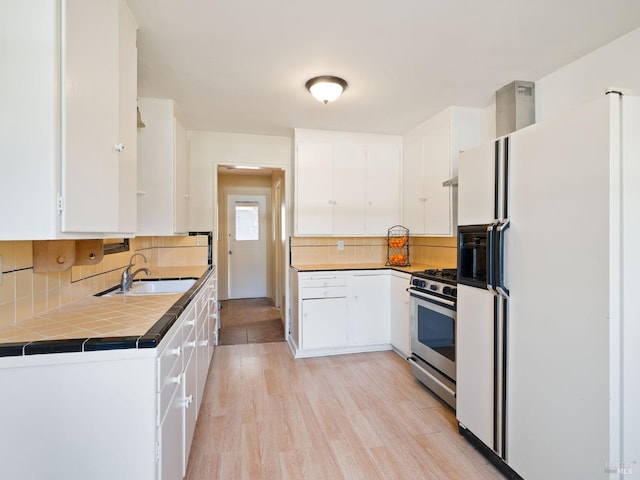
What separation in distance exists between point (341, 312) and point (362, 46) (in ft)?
7.78

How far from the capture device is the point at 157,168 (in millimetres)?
2586

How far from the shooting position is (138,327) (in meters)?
1.31

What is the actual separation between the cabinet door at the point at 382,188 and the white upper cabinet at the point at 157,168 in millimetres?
2025

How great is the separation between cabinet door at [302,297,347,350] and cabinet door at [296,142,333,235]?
78cm

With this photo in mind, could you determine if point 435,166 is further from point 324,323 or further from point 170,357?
point 170,357

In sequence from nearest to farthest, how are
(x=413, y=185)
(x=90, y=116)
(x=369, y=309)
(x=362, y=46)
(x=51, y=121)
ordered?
(x=51, y=121) < (x=90, y=116) < (x=362, y=46) < (x=369, y=309) < (x=413, y=185)

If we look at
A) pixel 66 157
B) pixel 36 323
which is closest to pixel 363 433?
pixel 36 323

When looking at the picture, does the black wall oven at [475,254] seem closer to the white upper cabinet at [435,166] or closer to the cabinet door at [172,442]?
the white upper cabinet at [435,166]

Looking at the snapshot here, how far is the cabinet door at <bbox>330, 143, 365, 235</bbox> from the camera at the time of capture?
3.61 m

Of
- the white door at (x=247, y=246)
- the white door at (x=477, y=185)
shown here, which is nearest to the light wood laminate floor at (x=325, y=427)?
the white door at (x=477, y=185)

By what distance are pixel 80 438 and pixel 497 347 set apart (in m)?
1.85

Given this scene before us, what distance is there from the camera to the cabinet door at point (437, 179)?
2.97 metres

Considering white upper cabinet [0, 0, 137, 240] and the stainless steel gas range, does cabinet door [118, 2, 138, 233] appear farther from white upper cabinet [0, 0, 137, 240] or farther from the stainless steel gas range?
the stainless steel gas range

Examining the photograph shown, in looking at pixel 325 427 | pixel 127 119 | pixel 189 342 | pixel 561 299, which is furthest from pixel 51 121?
pixel 325 427
